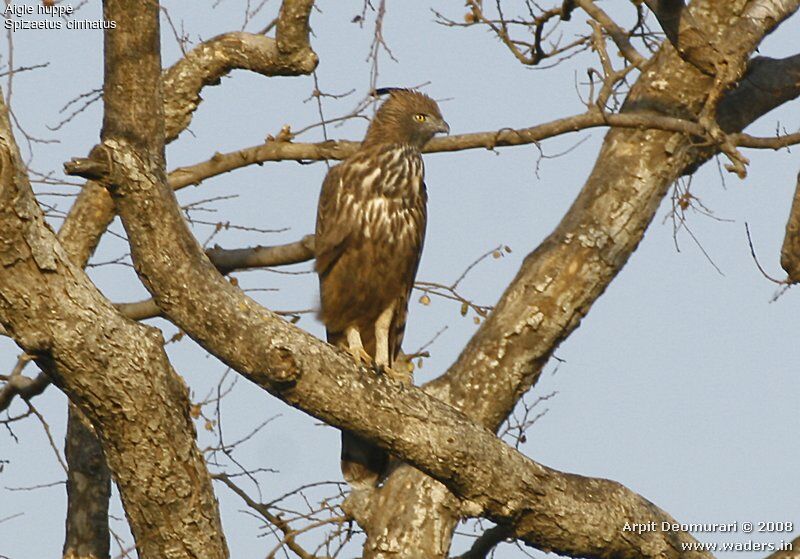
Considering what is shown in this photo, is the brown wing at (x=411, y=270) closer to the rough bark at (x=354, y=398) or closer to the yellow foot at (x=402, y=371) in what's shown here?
the yellow foot at (x=402, y=371)

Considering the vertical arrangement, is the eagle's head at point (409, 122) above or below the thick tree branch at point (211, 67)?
above

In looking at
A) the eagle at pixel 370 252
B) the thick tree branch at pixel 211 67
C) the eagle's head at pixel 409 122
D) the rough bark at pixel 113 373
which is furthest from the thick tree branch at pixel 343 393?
the eagle's head at pixel 409 122

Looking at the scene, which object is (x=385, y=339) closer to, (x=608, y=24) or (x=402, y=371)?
(x=402, y=371)

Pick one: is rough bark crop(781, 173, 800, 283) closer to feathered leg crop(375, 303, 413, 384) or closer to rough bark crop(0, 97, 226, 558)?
feathered leg crop(375, 303, 413, 384)

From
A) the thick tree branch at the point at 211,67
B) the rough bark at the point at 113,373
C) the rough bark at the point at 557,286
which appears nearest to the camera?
the rough bark at the point at 113,373

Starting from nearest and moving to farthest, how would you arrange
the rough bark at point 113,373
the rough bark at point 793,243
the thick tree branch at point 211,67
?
the rough bark at point 113,373 < the rough bark at point 793,243 < the thick tree branch at point 211,67

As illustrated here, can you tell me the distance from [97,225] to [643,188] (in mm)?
2418

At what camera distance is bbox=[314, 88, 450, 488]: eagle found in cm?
549

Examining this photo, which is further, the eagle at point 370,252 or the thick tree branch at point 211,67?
the eagle at point 370,252

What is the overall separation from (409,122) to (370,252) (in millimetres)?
849

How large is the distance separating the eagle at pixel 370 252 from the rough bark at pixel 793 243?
1.89 m

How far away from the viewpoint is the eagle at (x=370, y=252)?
18.0ft

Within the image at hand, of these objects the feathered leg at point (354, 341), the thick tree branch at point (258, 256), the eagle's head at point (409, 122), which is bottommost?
the feathered leg at point (354, 341)

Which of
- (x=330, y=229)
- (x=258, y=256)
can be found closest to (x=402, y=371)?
(x=330, y=229)
